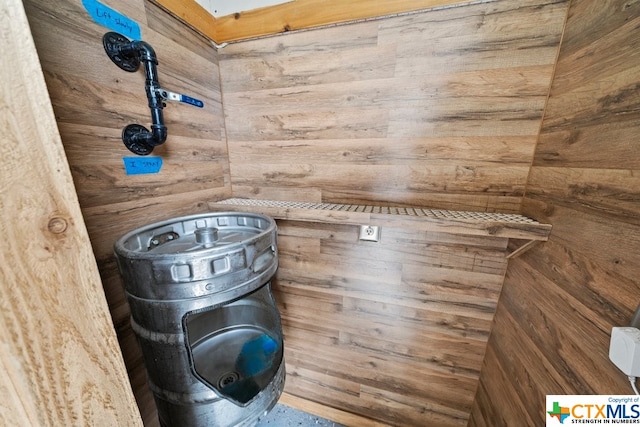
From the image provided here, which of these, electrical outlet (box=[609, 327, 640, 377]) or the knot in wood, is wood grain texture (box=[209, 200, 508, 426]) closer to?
electrical outlet (box=[609, 327, 640, 377])

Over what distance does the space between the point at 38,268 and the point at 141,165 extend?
0.57 meters

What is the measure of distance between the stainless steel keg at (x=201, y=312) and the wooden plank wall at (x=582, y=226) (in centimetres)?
81

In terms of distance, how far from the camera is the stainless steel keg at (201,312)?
0.50 metres

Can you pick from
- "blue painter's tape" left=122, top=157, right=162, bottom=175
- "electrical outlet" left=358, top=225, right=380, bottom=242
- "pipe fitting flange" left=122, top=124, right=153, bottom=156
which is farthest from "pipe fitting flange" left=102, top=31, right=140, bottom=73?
"electrical outlet" left=358, top=225, right=380, bottom=242

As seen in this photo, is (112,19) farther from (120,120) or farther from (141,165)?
(141,165)

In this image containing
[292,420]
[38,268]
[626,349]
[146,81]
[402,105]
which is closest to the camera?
[38,268]

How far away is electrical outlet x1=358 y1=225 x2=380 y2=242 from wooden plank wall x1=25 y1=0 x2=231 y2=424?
28.9 inches

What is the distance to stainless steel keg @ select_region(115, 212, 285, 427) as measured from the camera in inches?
19.8

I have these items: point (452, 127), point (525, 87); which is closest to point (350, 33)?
point (452, 127)

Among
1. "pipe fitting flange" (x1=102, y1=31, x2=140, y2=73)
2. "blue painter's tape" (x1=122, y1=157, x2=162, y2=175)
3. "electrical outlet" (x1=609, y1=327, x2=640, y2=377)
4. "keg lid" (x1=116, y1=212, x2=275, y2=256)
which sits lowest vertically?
"electrical outlet" (x1=609, y1=327, x2=640, y2=377)

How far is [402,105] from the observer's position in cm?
87

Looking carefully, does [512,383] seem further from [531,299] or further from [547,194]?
[547,194]

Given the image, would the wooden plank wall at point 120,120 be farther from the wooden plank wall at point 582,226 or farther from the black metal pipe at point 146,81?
the wooden plank wall at point 582,226

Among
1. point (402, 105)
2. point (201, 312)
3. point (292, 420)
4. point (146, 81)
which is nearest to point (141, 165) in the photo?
point (146, 81)
